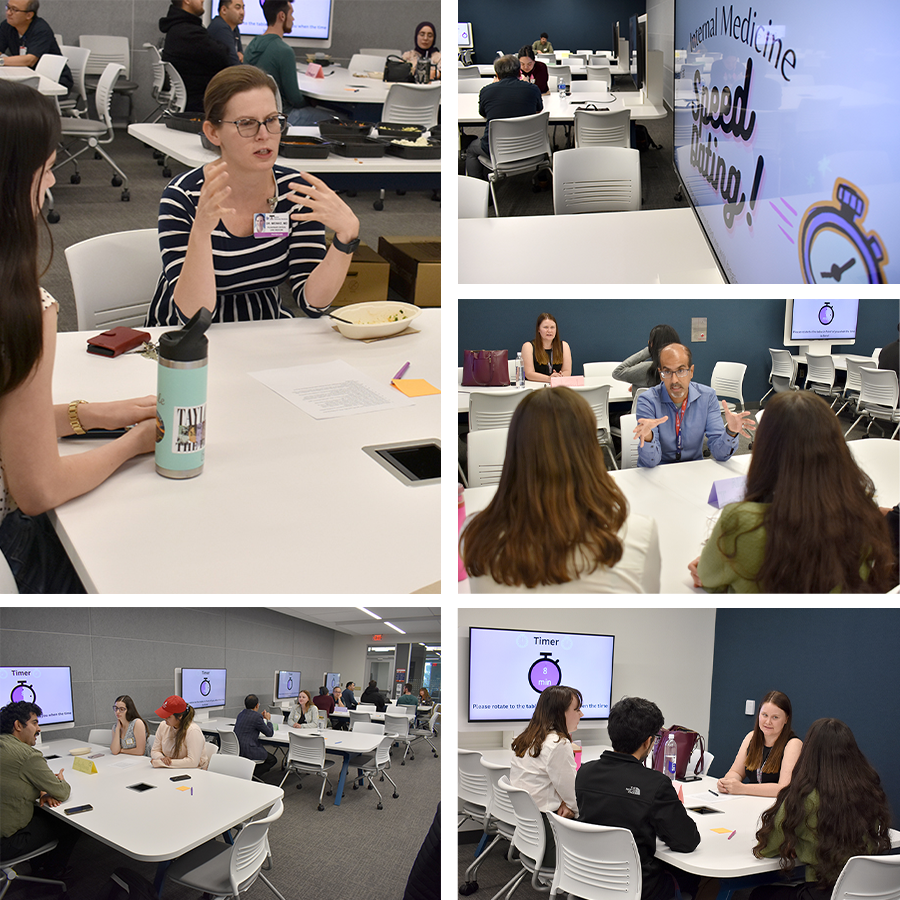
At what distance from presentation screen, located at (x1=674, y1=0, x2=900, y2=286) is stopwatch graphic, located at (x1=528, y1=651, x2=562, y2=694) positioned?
2.65ft

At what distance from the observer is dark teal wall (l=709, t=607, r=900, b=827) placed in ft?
4.20

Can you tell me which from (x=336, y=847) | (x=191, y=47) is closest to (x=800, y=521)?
(x=336, y=847)

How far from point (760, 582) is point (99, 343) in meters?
1.68

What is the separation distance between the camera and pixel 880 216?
1.19 metres

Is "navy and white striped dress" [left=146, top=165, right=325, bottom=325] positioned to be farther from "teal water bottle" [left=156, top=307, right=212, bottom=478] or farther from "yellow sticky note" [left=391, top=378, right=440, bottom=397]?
"teal water bottle" [left=156, top=307, right=212, bottom=478]

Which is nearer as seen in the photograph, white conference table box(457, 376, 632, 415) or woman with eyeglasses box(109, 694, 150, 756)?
white conference table box(457, 376, 632, 415)

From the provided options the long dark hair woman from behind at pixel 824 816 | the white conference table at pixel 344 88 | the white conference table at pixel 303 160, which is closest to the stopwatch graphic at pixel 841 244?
the long dark hair woman from behind at pixel 824 816

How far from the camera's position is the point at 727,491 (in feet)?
3.45

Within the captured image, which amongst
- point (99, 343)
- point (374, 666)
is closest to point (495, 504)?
point (374, 666)

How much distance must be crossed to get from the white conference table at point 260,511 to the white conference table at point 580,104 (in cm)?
141

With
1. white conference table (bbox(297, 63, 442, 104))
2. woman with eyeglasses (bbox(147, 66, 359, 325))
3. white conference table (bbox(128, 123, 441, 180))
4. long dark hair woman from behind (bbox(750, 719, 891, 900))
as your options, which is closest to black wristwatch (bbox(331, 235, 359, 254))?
woman with eyeglasses (bbox(147, 66, 359, 325))

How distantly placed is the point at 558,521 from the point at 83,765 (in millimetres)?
860

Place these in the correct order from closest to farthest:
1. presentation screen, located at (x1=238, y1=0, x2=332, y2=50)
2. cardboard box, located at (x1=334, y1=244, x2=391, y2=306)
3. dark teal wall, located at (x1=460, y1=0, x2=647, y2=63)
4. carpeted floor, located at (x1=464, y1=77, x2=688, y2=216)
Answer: dark teal wall, located at (x1=460, y1=0, x2=647, y2=63)
carpeted floor, located at (x1=464, y1=77, x2=688, y2=216)
cardboard box, located at (x1=334, y1=244, x2=391, y2=306)
presentation screen, located at (x1=238, y1=0, x2=332, y2=50)

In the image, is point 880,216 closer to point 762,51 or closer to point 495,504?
point 762,51
